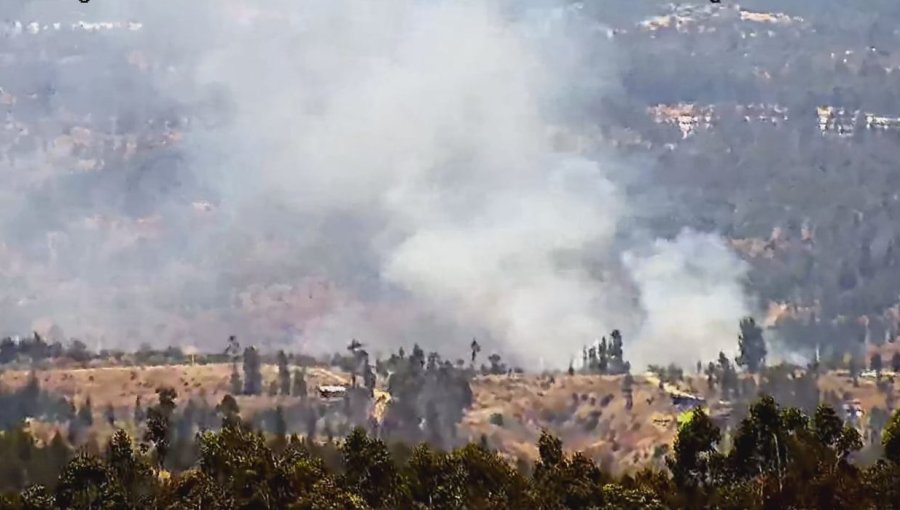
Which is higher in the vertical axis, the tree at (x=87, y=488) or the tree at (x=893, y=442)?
the tree at (x=893, y=442)

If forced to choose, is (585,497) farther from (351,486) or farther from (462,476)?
(351,486)

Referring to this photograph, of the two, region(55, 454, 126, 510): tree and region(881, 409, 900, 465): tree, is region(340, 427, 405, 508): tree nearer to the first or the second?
region(55, 454, 126, 510): tree

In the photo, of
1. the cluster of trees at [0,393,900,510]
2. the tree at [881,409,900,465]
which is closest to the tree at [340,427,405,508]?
the cluster of trees at [0,393,900,510]

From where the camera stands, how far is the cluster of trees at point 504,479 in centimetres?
7938

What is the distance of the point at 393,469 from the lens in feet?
300

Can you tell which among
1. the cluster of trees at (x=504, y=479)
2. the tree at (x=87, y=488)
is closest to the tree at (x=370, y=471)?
the cluster of trees at (x=504, y=479)

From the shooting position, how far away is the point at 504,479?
293ft

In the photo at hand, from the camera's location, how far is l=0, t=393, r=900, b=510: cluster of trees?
79375 mm

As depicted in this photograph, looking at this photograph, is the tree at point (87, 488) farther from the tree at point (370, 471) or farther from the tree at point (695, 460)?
the tree at point (695, 460)

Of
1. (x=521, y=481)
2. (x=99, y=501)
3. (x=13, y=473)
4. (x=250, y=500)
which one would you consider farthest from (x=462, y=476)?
(x=13, y=473)

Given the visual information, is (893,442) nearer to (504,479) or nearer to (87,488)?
(504,479)

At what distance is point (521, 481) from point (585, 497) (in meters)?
11.1

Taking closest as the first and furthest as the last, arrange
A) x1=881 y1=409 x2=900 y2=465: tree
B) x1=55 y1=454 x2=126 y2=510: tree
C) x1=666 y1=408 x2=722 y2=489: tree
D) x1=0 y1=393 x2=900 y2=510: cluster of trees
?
1. x1=0 y1=393 x2=900 y2=510: cluster of trees
2. x1=55 y1=454 x2=126 y2=510: tree
3. x1=881 y1=409 x2=900 y2=465: tree
4. x1=666 y1=408 x2=722 y2=489: tree

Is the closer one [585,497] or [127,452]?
[585,497]
